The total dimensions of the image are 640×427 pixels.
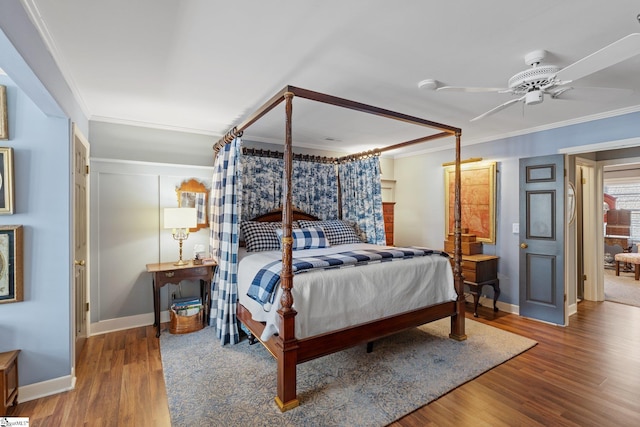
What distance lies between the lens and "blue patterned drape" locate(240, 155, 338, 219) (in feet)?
14.0

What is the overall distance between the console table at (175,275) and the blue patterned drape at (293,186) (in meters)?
0.96

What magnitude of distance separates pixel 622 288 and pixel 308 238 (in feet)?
18.4

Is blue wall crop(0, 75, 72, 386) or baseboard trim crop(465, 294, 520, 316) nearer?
blue wall crop(0, 75, 72, 386)

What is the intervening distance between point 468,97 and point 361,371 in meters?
2.66

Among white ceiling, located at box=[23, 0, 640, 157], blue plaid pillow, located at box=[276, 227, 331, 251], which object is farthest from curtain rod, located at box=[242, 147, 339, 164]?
blue plaid pillow, located at box=[276, 227, 331, 251]

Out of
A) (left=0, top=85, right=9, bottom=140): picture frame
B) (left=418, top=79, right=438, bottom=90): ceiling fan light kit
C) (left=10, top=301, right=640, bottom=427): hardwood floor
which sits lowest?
(left=10, top=301, right=640, bottom=427): hardwood floor

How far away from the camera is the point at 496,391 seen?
236cm

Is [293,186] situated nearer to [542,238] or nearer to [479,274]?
[479,274]

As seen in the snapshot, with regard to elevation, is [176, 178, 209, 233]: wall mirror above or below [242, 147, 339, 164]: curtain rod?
below

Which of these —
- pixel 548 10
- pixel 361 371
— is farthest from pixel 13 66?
pixel 361 371

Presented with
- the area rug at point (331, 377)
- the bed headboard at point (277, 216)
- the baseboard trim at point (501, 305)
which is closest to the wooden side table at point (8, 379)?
the area rug at point (331, 377)

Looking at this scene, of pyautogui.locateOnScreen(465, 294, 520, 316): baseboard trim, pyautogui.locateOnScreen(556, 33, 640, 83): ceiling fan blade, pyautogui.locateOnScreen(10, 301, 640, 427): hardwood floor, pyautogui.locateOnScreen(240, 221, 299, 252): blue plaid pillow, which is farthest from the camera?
pyautogui.locateOnScreen(465, 294, 520, 316): baseboard trim

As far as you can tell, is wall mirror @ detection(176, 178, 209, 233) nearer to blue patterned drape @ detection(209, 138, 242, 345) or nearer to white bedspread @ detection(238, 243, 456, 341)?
blue patterned drape @ detection(209, 138, 242, 345)

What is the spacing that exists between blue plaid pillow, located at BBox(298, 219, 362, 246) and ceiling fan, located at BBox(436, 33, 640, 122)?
8.46 ft
